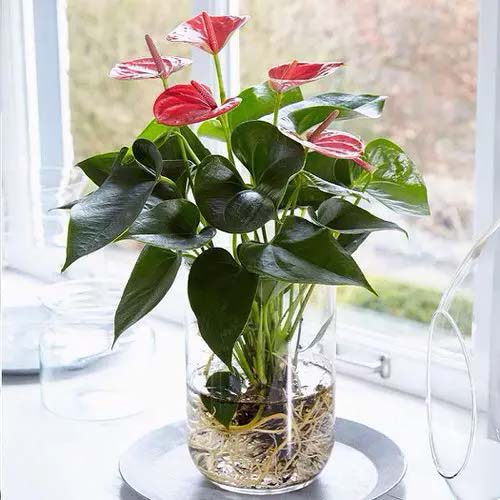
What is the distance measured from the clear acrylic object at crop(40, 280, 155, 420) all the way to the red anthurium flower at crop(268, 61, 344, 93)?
59cm

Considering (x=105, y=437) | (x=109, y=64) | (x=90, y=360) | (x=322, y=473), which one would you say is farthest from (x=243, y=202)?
(x=109, y=64)

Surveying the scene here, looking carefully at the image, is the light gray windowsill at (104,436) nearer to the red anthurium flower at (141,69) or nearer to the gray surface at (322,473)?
the gray surface at (322,473)

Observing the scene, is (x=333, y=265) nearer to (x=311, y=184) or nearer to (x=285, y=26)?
(x=311, y=184)

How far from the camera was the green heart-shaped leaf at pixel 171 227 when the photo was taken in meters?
0.88

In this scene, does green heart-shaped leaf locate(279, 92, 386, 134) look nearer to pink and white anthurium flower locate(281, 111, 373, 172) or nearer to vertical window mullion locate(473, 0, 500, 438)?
pink and white anthurium flower locate(281, 111, 373, 172)

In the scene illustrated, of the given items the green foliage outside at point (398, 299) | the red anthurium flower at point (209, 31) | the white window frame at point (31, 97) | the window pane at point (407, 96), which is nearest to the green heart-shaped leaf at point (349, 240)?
the red anthurium flower at point (209, 31)

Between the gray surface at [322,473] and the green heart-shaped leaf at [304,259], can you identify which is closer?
the green heart-shaped leaf at [304,259]

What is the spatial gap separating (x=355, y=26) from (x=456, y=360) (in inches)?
27.5

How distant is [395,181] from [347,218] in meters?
0.10

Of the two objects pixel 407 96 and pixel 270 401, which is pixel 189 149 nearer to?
pixel 270 401

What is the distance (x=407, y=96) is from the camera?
1393 millimetres

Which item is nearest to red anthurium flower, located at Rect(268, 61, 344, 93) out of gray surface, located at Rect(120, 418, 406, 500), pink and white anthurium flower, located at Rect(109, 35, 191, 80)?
pink and white anthurium flower, located at Rect(109, 35, 191, 80)

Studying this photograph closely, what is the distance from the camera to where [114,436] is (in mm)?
1269

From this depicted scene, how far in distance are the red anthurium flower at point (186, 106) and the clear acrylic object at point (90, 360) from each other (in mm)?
574
